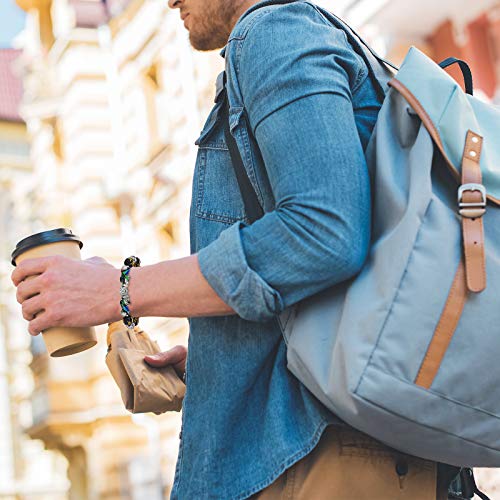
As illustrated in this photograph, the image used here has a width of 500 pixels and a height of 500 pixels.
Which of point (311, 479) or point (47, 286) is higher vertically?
point (47, 286)

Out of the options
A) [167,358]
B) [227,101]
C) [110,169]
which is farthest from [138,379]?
[110,169]

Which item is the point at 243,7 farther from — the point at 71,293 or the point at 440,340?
the point at 440,340

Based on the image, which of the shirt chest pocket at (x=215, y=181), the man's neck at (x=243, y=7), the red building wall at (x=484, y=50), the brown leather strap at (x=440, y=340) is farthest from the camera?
the red building wall at (x=484, y=50)

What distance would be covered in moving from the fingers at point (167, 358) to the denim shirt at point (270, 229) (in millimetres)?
299

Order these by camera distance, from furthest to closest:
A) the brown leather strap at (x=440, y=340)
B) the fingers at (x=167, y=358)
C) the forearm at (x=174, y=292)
A: the fingers at (x=167, y=358) < the forearm at (x=174, y=292) < the brown leather strap at (x=440, y=340)

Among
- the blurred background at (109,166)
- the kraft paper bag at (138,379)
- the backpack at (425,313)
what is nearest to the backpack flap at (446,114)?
the backpack at (425,313)

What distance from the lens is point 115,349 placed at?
5.56 feet

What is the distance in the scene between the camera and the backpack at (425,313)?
1.16 m

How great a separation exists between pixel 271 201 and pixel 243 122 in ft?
0.40

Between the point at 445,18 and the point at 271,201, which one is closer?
the point at 271,201

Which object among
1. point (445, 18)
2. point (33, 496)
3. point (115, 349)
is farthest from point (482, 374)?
point (33, 496)

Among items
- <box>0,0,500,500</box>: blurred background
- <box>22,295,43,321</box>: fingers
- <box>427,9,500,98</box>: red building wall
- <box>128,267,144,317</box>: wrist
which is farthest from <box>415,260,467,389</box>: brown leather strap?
<box>0,0,500,500</box>: blurred background

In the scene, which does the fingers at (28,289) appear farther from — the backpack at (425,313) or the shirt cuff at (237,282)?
the backpack at (425,313)

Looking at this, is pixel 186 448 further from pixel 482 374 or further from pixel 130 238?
pixel 130 238
